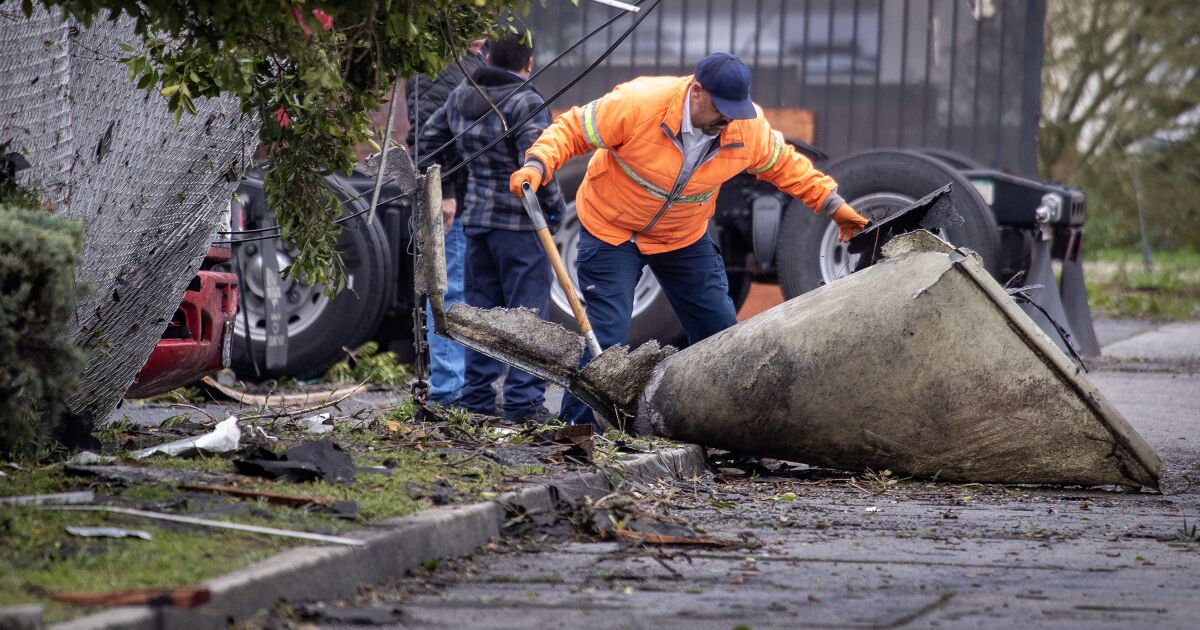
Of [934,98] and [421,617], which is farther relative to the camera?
[934,98]

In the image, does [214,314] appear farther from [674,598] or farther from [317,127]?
[674,598]

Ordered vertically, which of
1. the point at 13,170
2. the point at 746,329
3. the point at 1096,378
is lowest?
the point at 1096,378

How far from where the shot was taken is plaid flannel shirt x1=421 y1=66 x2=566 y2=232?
714 cm

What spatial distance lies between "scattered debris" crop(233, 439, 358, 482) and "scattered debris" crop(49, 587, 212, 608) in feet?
5.15

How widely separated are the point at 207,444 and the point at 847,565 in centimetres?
223

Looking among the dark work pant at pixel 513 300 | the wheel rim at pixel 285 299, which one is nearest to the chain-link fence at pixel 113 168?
the dark work pant at pixel 513 300

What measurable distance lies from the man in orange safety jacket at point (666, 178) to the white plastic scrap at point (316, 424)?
111 cm

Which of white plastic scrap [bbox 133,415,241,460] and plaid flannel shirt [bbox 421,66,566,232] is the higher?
plaid flannel shirt [bbox 421,66,566,232]

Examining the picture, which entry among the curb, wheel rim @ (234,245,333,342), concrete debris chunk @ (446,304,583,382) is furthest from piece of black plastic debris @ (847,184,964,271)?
wheel rim @ (234,245,333,342)

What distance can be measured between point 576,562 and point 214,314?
9.02 ft

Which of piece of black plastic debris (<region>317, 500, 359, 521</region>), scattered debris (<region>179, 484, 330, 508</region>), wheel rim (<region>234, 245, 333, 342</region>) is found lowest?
piece of black plastic debris (<region>317, 500, 359, 521</region>)

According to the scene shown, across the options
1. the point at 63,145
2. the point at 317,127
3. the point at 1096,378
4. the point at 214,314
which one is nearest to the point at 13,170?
the point at 63,145

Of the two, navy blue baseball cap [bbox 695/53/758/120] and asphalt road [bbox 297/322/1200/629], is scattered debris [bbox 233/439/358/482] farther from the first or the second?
navy blue baseball cap [bbox 695/53/758/120]

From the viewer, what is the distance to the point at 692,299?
6.96 metres
